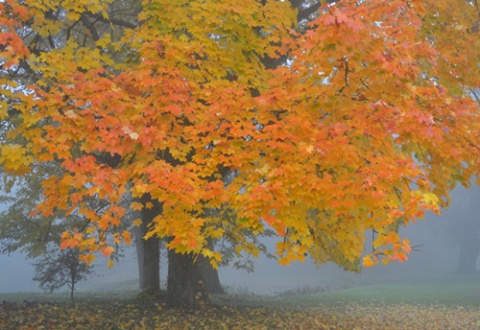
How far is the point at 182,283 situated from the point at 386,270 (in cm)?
4600

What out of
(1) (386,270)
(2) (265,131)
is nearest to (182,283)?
(2) (265,131)

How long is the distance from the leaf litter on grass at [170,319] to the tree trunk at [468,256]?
36.4m

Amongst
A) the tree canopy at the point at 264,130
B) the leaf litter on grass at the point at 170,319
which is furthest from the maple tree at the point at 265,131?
the leaf litter on grass at the point at 170,319

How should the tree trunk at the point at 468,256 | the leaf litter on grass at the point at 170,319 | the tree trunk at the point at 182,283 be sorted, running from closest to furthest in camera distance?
1. the leaf litter on grass at the point at 170,319
2. the tree trunk at the point at 182,283
3. the tree trunk at the point at 468,256

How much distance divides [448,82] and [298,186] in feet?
19.0

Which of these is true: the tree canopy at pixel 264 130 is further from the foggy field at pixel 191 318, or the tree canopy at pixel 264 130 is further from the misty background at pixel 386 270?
the misty background at pixel 386 270

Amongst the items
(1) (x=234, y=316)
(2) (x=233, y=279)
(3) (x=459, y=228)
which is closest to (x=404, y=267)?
(3) (x=459, y=228)

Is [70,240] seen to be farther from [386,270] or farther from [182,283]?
[386,270]

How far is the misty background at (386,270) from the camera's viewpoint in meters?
50.5

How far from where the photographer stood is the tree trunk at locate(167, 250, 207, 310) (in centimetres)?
1330

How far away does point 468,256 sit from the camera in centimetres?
5053

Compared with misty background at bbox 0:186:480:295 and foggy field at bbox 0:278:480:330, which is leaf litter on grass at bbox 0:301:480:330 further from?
misty background at bbox 0:186:480:295

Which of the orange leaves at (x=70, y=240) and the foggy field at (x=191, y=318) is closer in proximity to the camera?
the orange leaves at (x=70, y=240)

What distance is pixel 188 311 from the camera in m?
13.0
